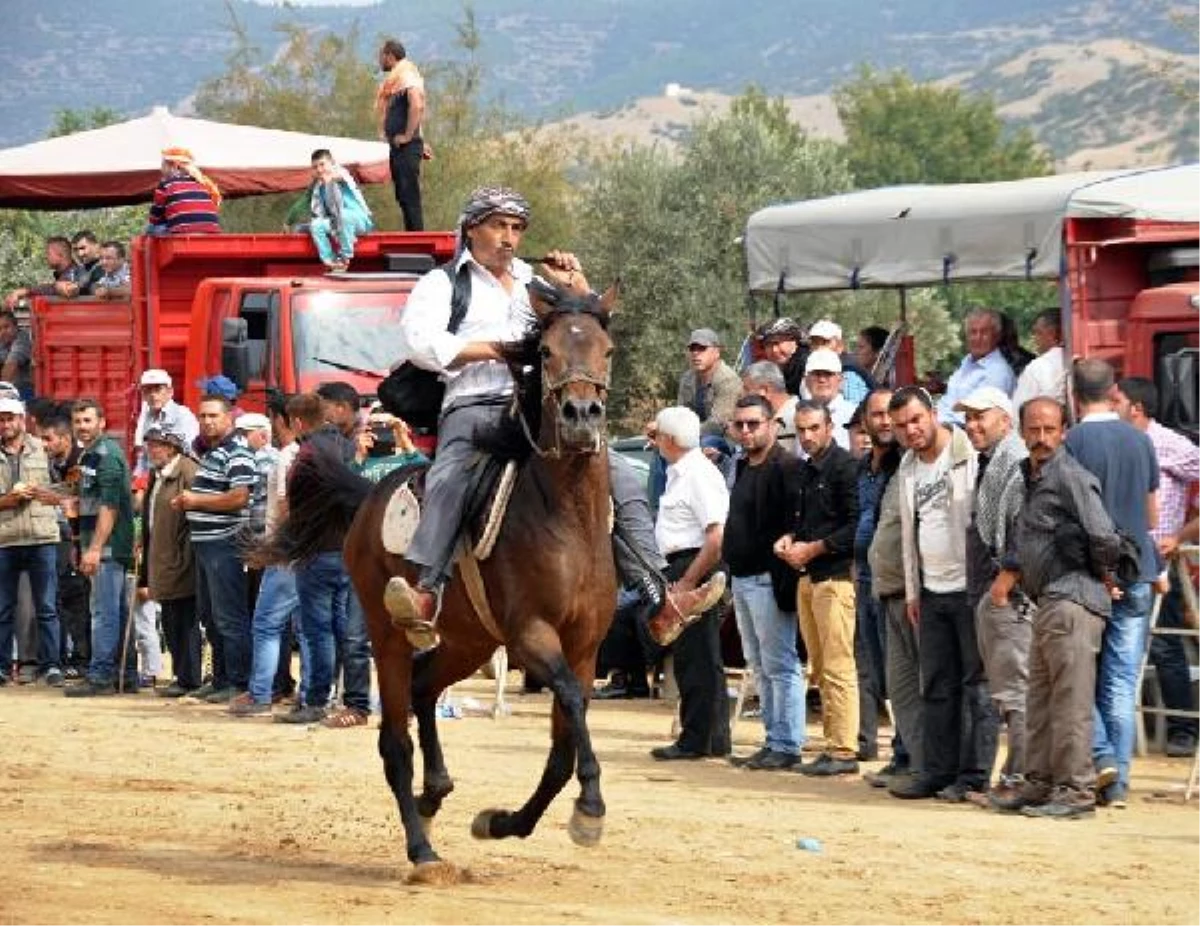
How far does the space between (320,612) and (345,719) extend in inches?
31.1

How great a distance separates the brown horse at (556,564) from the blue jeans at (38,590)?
10.6 meters

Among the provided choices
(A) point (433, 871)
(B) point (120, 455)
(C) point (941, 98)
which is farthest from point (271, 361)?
(C) point (941, 98)

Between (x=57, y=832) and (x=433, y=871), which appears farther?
(x=57, y=832)

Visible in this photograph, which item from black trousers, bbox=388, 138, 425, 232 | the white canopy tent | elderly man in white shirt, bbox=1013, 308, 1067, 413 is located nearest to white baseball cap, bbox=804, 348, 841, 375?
elderly man in white shirt, bbox=1013, 308, 1067, 413

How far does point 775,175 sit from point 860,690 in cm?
3076

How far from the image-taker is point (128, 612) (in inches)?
878

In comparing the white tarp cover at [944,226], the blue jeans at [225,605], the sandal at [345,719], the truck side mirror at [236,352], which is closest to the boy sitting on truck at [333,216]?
the truck side mirror at [236,352]

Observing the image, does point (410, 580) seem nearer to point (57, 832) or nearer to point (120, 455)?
point (57, 832)

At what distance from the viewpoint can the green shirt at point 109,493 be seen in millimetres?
22109

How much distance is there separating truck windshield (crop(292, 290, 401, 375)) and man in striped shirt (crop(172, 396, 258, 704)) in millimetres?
2495

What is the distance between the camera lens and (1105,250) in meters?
19.9

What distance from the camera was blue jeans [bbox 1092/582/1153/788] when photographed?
15.2 metres

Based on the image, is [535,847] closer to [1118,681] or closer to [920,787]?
[920,787]

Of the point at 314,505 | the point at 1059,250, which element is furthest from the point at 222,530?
the point at 314,505
